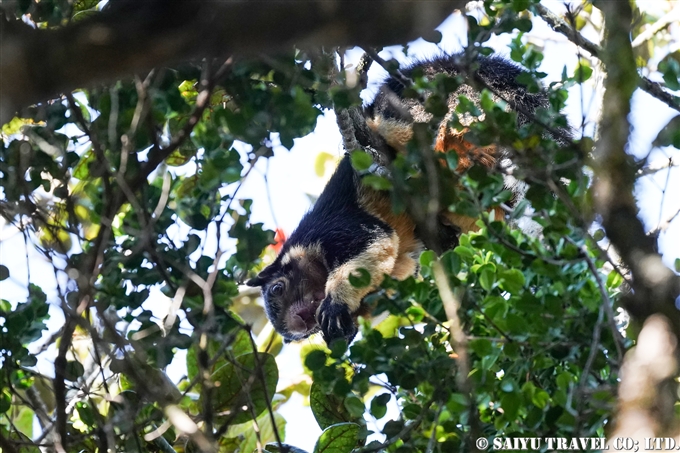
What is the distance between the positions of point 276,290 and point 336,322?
887 mm

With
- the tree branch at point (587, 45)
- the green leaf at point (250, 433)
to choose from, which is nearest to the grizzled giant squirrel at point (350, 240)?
the green leaf at point (250, 433)

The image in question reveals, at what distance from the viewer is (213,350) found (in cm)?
313

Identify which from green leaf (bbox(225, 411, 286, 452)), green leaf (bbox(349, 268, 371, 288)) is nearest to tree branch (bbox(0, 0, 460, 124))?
green leaf (bbox(349, 268, 371, 288))

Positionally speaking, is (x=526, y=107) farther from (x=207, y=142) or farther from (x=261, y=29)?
(x=261, y=29)

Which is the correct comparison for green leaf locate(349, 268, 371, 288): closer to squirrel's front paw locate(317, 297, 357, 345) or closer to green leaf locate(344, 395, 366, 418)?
green leaf locate(344, 395, 366, 418)

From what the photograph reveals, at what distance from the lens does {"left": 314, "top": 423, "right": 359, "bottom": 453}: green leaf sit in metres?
3.00

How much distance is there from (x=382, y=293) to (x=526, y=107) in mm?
2905

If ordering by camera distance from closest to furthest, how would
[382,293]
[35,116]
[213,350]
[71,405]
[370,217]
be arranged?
1. [382,293]
2. [35,116]
3. [71,405]
4. [213,350]
5. [370,217]

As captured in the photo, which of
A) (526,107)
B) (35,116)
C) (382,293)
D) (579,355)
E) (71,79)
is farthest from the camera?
(526,107)

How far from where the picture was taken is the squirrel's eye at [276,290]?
5355mm

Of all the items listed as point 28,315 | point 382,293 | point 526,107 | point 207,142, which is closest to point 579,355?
point 382,293

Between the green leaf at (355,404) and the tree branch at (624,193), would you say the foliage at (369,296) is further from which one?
the tree branch at (624,193)

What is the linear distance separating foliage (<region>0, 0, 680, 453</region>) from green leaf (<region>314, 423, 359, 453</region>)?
34cm

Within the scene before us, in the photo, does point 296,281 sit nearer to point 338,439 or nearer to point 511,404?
point 338,439
